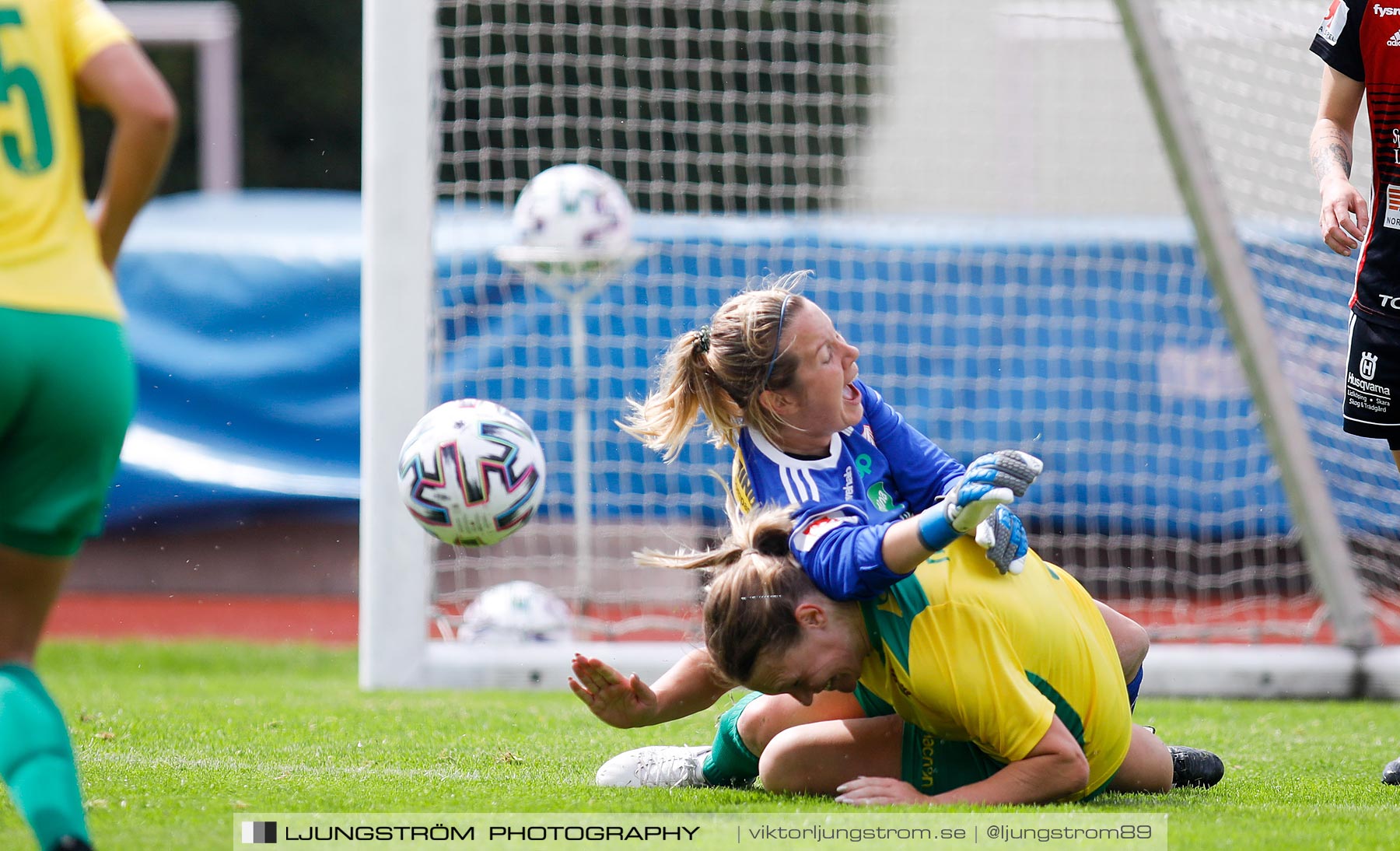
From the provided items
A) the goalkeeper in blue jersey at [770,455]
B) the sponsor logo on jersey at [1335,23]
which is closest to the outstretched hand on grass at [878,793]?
the goalkeeper in blue jersey at [770,455]

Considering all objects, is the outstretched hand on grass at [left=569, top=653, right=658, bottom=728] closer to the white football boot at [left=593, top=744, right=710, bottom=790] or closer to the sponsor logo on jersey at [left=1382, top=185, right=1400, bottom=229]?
the white football boot at [left=593, top=744, right=710, bottom=790]

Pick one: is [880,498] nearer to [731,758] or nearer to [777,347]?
[777,347]

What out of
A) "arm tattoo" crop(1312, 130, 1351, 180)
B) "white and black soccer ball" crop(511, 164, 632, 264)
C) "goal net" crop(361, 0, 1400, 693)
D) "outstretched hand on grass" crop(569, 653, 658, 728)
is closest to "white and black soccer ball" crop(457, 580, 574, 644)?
"goal net" crop(361, 0, 1400, 693)

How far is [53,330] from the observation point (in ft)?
7.23

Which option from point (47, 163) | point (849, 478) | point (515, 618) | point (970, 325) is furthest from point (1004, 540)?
point (970, 325)

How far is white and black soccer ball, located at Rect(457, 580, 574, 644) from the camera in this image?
6.39m

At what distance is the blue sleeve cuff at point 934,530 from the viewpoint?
268 cm

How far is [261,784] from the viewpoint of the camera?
3221mm

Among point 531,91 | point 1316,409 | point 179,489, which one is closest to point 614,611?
point 179,489

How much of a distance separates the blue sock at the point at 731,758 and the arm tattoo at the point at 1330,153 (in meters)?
1.96

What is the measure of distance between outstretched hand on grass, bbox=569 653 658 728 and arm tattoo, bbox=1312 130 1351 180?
2.14 m

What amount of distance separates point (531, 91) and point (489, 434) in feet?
9.40

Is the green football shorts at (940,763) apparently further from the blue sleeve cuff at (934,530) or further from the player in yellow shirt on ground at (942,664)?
the blue sleeve cuff at (934,530)

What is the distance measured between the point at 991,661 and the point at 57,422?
175 centimetres
